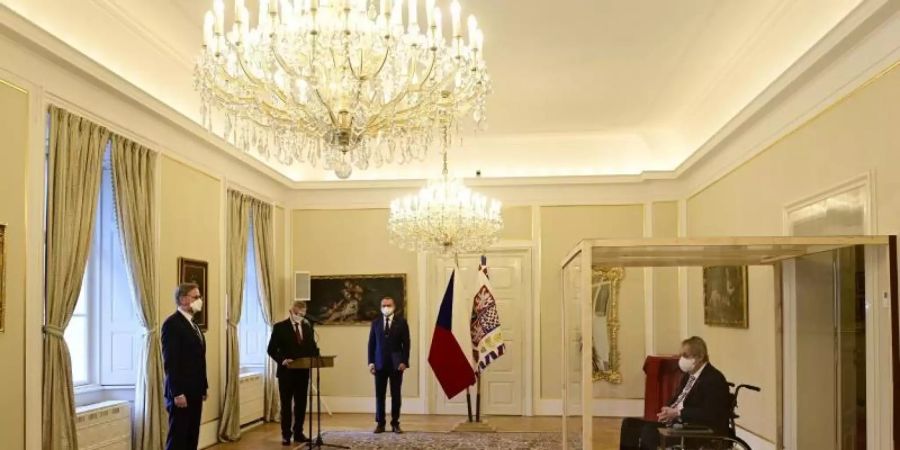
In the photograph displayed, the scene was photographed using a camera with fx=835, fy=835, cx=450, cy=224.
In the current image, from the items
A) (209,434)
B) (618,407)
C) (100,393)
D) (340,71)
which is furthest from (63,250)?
(618,407)

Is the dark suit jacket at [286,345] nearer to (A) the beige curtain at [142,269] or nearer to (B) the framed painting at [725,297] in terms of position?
(A) the beige curtain at [142,269]

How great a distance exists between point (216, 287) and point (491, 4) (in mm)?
4923

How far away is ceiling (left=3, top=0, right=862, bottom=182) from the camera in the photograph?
7.08 metres

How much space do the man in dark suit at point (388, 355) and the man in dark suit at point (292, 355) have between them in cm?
130

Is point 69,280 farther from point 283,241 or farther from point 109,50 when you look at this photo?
point 283,241

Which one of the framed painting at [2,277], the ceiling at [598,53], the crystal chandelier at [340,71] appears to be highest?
the ceiling at [598,53]

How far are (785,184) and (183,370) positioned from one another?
18.5 feet

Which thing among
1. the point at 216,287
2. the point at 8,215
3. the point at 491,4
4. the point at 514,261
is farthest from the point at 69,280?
the point at 514,261

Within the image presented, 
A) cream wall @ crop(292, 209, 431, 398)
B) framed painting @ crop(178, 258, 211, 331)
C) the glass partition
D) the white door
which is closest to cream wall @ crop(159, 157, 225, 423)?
framed painting @ crop(178, 258, 211, 331)

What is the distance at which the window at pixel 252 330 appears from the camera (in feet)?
39.2

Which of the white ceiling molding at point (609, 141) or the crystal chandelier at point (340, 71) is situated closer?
the crystal chandelier at point (340, 71)

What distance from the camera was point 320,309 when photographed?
13.1m

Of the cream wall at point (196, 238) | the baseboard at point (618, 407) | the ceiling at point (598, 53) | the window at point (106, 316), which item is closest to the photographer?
the baseboard at point (618, 407)

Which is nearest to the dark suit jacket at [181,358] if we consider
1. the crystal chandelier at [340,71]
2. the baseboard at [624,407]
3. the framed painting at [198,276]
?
the framed painting at [198,276]
